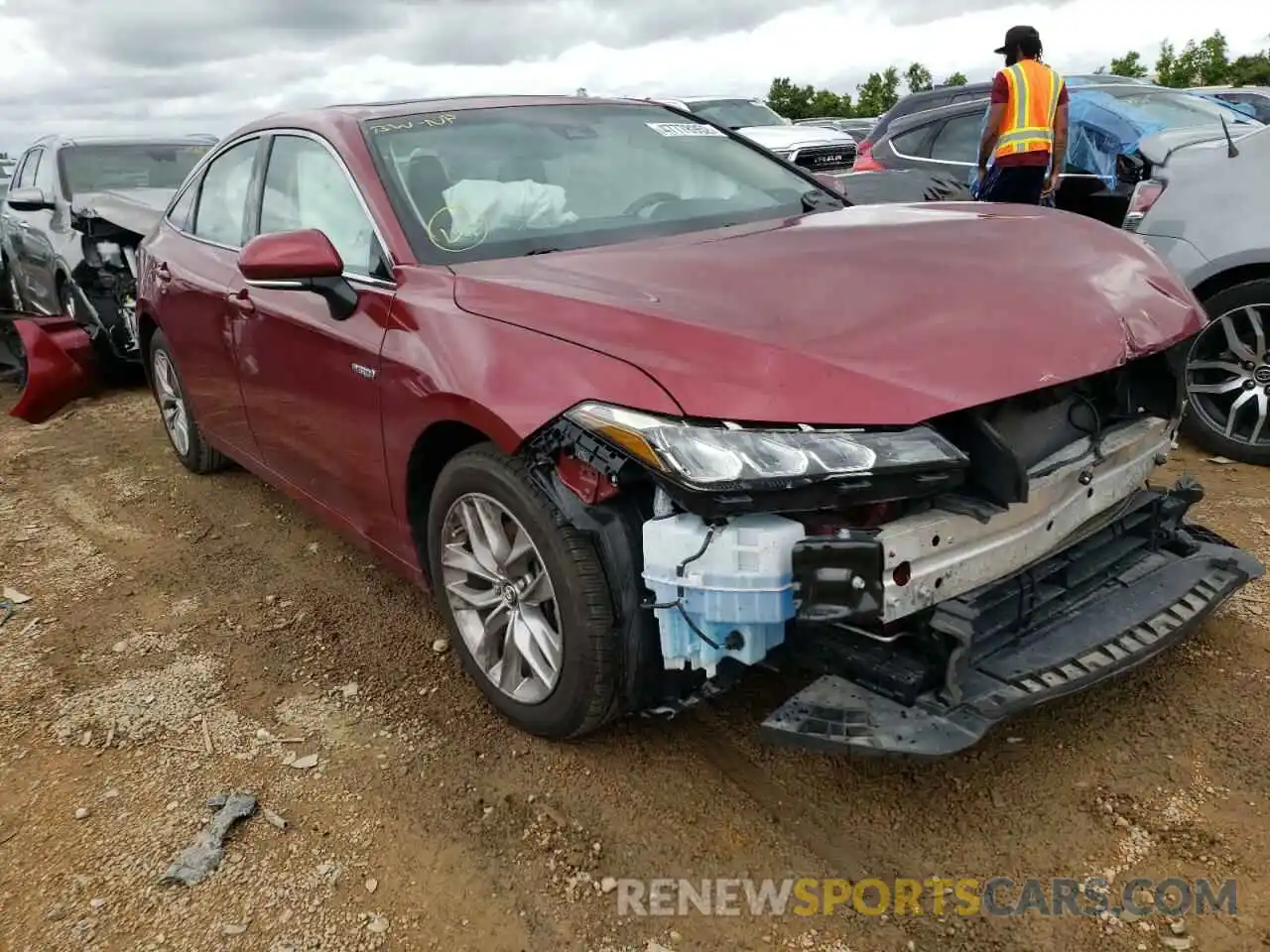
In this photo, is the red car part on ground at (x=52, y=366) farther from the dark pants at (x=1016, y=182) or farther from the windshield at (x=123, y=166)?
the dark pants at (x=1016, y=182)

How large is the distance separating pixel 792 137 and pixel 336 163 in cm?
1088

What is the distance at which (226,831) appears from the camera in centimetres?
251

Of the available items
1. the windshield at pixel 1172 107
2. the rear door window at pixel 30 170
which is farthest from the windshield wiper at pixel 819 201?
the rear door window at pixel 30 170

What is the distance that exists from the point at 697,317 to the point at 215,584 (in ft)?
8.69

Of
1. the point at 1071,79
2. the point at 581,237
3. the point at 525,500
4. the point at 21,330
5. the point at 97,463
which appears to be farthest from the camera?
the point at 1071,79

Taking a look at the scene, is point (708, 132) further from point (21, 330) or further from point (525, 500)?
point (21, 330)

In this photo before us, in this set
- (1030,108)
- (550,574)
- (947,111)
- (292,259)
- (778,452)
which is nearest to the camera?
(778,452)

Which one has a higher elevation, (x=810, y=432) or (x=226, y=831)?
(x=810, y=432)

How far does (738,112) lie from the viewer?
47.2 ft

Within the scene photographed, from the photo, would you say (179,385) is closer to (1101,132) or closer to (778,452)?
(778,452)

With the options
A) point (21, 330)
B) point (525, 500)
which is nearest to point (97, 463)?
point (21, 330)

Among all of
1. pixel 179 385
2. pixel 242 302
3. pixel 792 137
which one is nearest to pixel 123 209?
pixel 179 385

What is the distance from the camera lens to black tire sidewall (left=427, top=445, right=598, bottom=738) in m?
2.36

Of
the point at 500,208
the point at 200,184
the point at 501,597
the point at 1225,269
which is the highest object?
the point at 200,184
